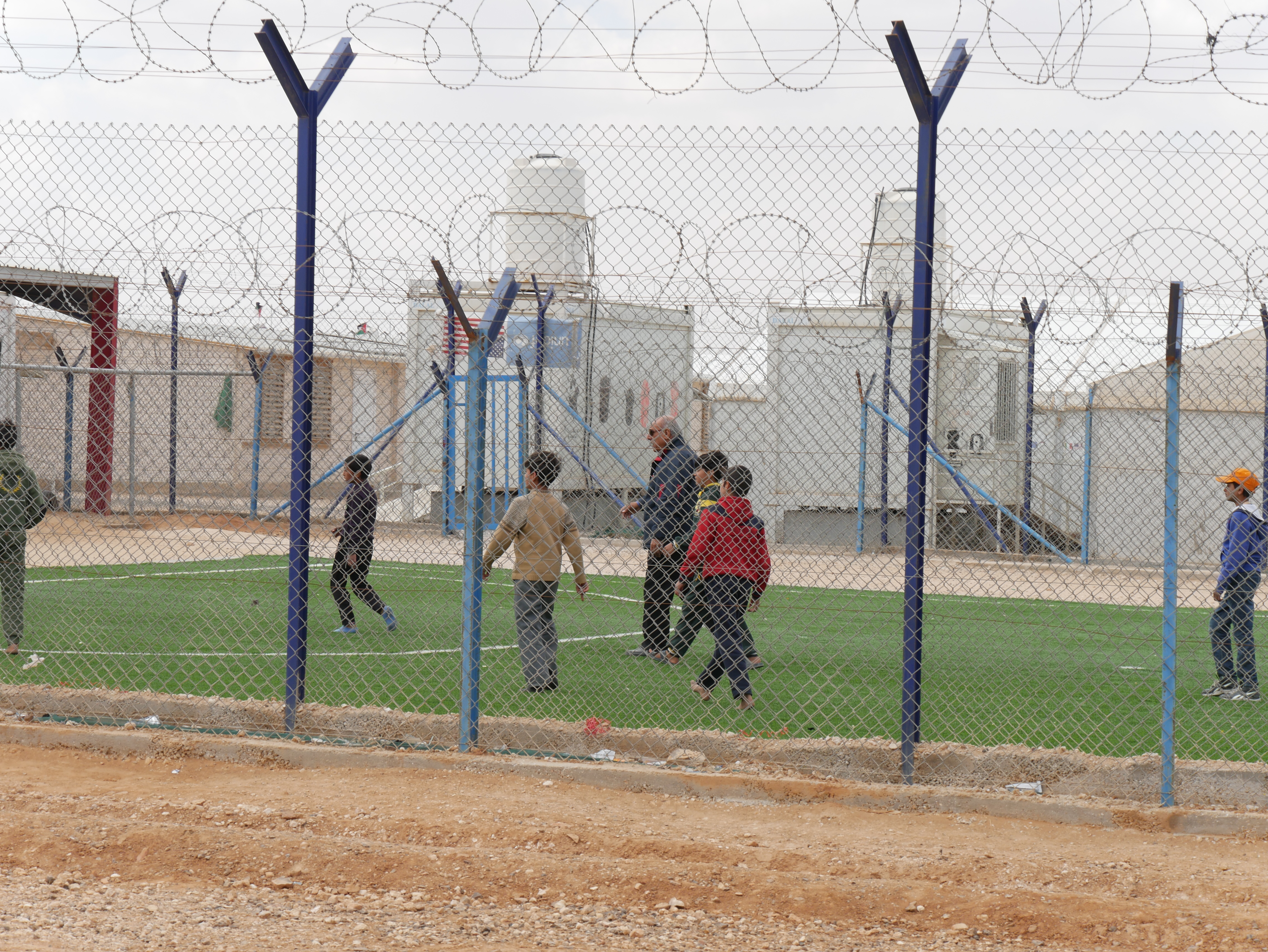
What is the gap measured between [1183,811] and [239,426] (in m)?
24.7

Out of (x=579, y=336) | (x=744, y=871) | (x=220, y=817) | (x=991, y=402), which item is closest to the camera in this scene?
(x=744, y=871)

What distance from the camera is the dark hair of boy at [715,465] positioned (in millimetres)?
8172

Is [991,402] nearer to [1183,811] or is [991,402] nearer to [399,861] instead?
[1183,811]

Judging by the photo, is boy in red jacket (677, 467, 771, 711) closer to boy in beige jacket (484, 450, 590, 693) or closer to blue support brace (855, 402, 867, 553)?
boy in beige jacket (484, 450, 590, 693)

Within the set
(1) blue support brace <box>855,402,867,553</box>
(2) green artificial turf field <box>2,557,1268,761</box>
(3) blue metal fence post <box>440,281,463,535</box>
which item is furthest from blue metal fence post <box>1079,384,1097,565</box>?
(3) blue metal fence post <box>440,281,463,535</box>

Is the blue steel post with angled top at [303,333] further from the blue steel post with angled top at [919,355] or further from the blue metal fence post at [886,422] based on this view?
the blue metal fence post at [886,422]

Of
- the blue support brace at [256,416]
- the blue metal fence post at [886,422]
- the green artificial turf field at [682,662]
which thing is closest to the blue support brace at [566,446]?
the green artificial turf field at [682,662]

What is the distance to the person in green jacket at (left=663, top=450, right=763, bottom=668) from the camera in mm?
8211

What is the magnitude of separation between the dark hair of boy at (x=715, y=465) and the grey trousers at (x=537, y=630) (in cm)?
131

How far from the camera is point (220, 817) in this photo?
5238 mm

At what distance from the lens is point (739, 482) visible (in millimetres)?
7770

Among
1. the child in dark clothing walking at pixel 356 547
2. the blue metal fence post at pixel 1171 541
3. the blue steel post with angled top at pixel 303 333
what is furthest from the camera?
the child in dark clothing walking at pixel 356 547

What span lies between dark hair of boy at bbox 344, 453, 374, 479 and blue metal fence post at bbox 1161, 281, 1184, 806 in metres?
6.02

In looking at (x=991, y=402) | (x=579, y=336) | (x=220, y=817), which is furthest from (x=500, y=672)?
(x=991, y=402)
